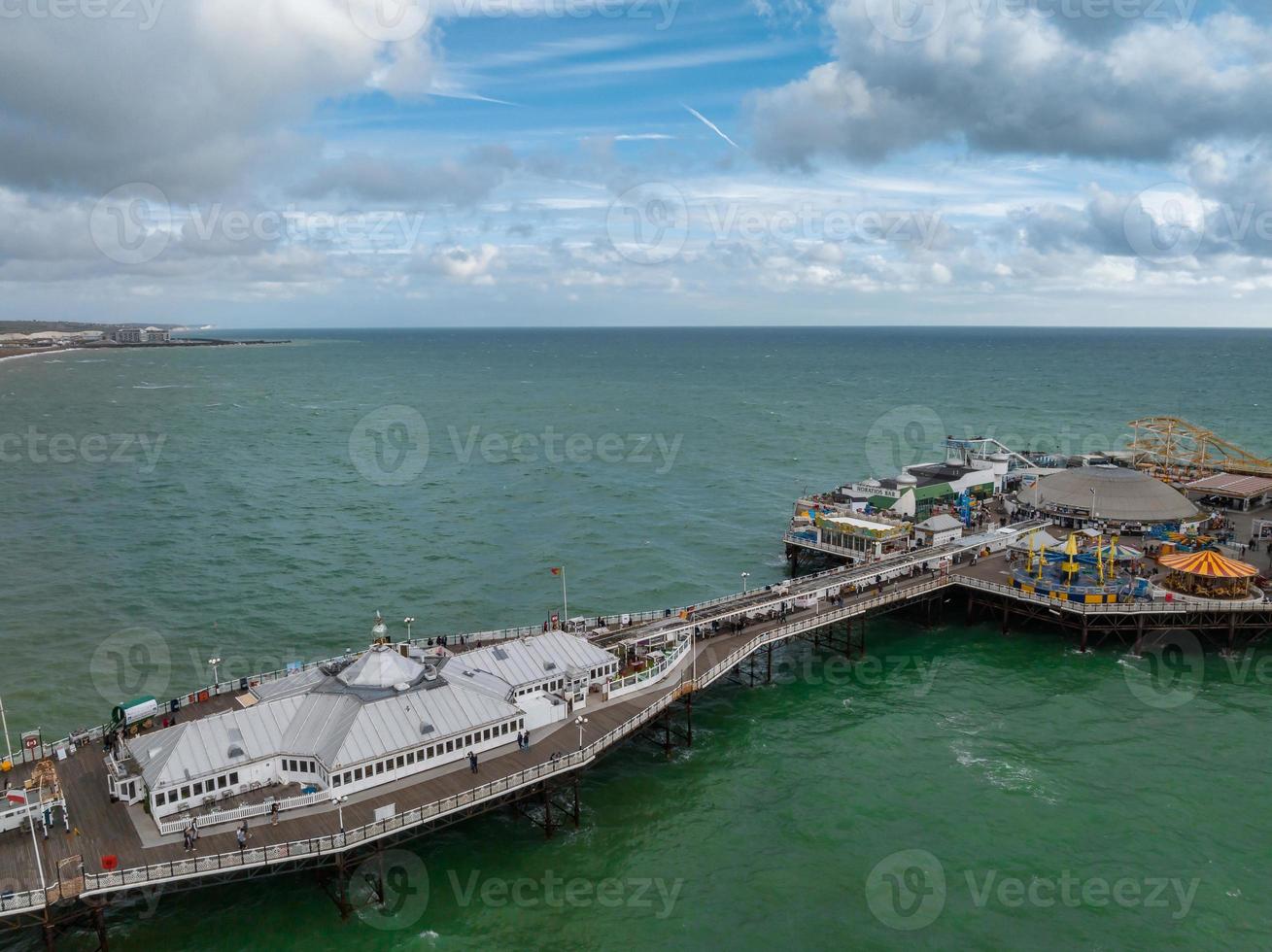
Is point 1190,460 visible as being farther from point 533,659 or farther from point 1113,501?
point 533,659

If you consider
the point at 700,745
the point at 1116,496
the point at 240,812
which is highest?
the point at 1116,496

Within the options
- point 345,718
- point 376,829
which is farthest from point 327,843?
point 345,718

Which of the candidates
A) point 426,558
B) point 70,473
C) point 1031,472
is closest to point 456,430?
point 70,473

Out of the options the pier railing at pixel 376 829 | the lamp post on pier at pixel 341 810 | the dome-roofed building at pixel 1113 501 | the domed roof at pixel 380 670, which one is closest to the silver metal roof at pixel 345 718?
the domed roof at pixel 380 670

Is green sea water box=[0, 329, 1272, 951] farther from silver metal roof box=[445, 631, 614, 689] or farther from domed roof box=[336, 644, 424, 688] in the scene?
domed roof box=[336, 644, 424, 688]

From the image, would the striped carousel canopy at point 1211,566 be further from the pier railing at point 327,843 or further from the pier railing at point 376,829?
the pier railing at point 327,843

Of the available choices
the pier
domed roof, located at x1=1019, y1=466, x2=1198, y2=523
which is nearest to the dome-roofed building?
domed roof, located at x1=1019, y1=466, x2=1198, y2=523
